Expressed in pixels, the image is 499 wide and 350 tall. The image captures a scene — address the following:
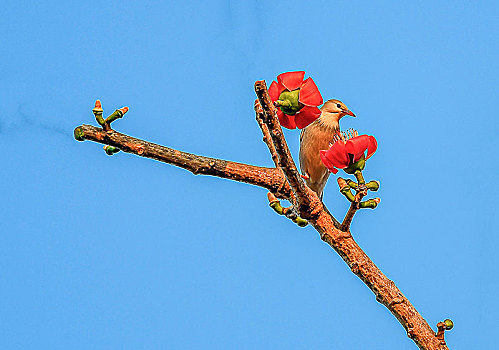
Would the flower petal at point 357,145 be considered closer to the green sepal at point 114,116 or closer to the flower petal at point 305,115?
the flower petal at point 305,115

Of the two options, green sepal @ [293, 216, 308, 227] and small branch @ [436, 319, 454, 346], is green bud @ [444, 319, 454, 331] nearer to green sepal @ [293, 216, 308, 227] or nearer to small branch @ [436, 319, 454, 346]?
small branch @ [436, 319, 454, 346]

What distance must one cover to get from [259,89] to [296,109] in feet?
0.44

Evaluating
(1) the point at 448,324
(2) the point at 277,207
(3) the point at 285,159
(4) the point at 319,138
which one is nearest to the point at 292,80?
(3) the point at 285,159

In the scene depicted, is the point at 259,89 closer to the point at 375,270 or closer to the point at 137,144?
the point at 137,144

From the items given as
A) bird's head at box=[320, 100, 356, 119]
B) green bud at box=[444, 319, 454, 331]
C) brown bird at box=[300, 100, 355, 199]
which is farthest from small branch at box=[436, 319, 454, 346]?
bird's head at box=[320, 100, 356, 119]

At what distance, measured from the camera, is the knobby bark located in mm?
984

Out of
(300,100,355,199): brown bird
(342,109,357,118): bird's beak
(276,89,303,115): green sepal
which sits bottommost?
(276,89,303,115): green sepal

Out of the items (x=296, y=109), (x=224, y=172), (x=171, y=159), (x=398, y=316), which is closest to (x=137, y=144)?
(x=171, y=159)

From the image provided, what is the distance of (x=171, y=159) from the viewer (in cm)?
103

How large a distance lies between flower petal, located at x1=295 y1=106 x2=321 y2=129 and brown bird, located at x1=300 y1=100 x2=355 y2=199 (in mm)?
1343

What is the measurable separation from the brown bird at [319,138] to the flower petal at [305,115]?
1.34m

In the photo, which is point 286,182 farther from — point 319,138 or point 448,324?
point 319,138

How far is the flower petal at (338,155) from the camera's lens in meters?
1.06

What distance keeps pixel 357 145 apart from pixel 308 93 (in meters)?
0.14
